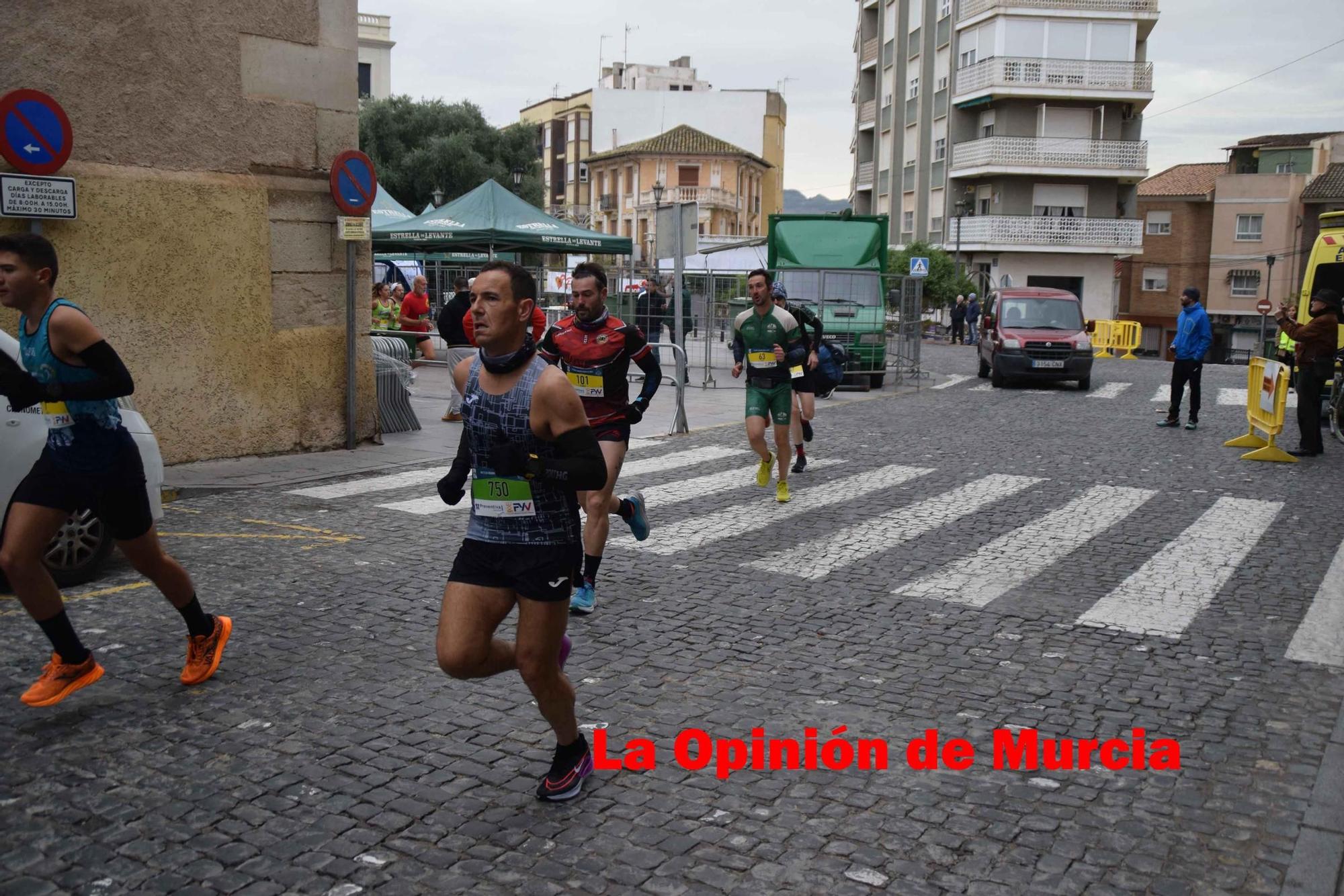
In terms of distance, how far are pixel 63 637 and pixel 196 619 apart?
54 centimetres

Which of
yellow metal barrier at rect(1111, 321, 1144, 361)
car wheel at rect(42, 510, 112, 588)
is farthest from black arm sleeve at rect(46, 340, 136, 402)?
yellow metal barrier at rect(1111, 321, 1144, 361)

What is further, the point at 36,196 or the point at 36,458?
the point at 36,196

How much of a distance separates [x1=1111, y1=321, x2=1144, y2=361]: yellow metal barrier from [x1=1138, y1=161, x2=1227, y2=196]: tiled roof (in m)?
30.9

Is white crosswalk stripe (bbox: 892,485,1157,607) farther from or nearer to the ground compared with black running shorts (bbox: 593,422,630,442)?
nearer to the ground

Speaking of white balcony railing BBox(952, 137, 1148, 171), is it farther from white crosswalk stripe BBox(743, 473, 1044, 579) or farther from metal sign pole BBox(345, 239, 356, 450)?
metal sign pole BBox(345, 239, 356, 450)

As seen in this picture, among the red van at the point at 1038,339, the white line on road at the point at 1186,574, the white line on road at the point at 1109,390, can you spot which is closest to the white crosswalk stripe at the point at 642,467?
the white line on road at the point at 1186,574

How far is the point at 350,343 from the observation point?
12.7 metres

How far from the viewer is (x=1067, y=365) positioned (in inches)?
866

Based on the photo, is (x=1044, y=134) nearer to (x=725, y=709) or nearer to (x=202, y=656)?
(x=725, y=709)

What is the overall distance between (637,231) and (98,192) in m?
78.7

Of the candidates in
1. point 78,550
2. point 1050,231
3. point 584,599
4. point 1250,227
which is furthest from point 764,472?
point 1250,227

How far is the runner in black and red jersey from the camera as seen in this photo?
23.2ft

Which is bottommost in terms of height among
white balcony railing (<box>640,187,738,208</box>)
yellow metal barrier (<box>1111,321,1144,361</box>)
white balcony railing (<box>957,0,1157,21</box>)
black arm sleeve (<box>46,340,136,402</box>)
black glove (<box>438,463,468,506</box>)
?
yellow metal barrier (<box>1111,321,1144,361</box>)

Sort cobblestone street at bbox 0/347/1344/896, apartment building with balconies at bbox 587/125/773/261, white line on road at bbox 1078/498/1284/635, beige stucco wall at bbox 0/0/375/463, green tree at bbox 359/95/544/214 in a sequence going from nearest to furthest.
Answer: cobblestone street at bbox 0/347/1344/896, white line on road at bbox 1078/498/1284/635, beige stucco wall at bbox 0/0/375/463, green tree at bbox 359/95/544/214, apartment building with balconies at bbox 587/125/773/261
